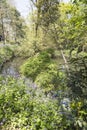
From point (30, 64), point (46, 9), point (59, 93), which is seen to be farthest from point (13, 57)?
point (59, 93)

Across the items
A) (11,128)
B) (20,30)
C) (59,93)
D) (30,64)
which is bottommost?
(20,30)

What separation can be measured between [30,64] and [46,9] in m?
8.00

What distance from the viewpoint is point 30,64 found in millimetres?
14500

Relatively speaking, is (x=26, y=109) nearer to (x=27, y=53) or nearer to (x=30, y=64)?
(x=30, y=64)

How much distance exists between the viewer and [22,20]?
177 ft

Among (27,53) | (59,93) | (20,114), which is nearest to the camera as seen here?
(20,114)

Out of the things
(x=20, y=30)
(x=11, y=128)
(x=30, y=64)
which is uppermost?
(x=11, y=128)

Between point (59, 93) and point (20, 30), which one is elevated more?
point (59, 93)

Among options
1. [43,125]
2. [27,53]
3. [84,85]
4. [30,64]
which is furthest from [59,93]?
[27,53]

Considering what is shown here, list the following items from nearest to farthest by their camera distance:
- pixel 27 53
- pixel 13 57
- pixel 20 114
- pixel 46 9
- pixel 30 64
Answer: pixel 20 114, pixel 30 64, pixel 46 9, pixel 27 53, pixel 13 57

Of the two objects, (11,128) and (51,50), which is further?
(51,50)

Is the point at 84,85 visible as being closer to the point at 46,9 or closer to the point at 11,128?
the point at 11,128

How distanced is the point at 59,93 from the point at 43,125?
3.52ft

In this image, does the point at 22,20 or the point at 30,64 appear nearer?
the point at 30,64
